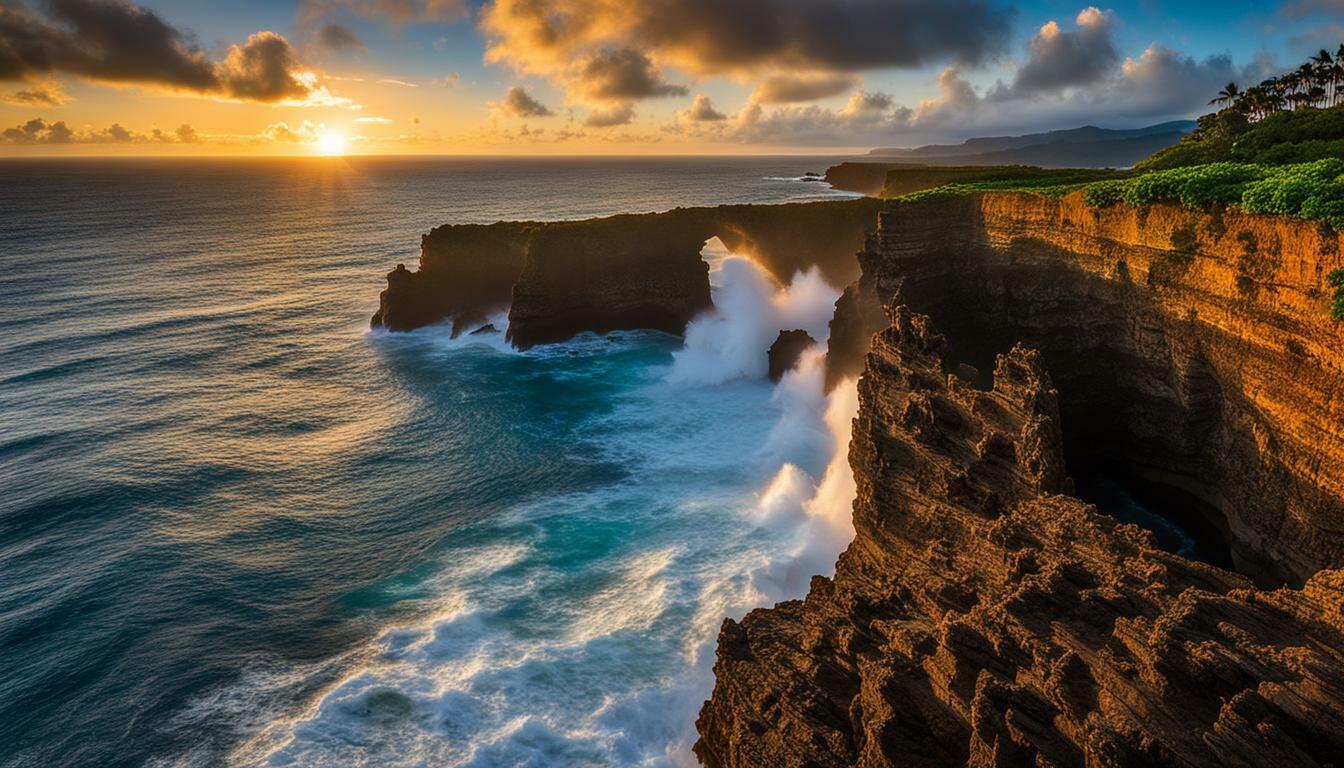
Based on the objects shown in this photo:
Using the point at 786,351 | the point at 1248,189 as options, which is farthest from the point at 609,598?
the point at 786,351

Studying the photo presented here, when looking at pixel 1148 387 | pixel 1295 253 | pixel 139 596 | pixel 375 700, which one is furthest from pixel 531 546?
pixel 1295 253

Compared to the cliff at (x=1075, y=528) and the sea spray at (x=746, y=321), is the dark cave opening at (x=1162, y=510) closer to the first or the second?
the cliff at (x=1075, y=528)

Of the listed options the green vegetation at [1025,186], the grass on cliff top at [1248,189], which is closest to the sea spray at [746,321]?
the green vegetation at [1025,186]

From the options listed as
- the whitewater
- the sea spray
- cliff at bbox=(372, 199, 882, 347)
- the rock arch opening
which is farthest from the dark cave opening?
cliff at bbox=(372, 199, 882, 347)

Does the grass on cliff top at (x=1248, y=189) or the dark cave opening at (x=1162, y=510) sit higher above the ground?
the grass on cliff top at (x=1248, y=189)

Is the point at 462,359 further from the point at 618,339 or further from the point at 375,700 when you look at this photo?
the point at 375,700

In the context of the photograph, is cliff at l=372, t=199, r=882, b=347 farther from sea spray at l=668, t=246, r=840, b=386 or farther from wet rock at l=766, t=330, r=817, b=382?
wet rock at l=766, t=330, r=817, b=382

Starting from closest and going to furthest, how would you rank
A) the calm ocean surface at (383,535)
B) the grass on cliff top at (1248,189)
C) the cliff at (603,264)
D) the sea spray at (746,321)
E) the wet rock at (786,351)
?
the grass on cliff top at (1248,189)
the calm ocean surface at (383,535)
the wet rock at (786,351)
the sea spray at (746,321)
the cliff at (603,264)

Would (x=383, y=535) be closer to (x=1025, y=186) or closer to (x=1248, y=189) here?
(x=1248, y=189)
